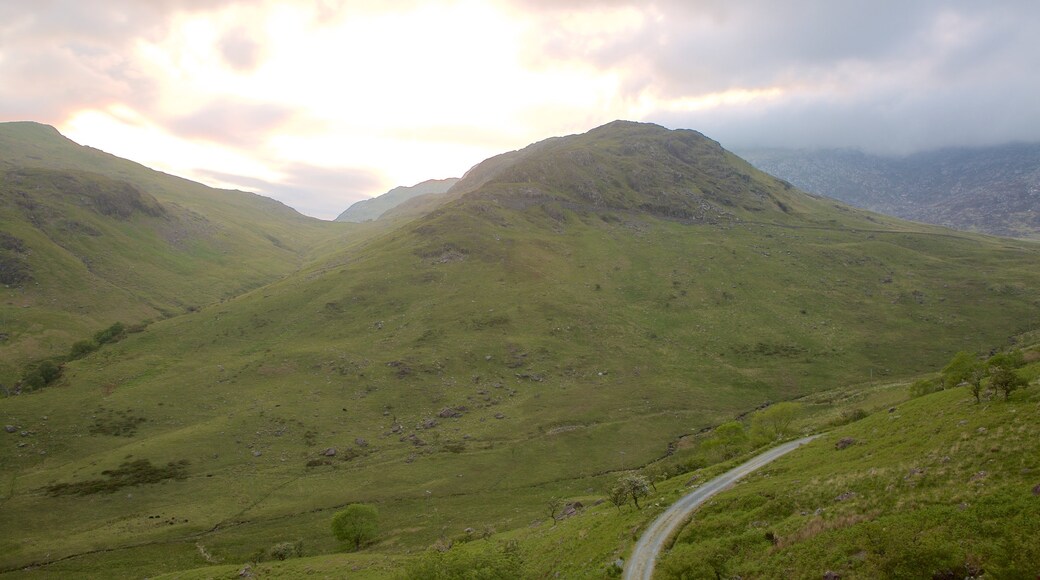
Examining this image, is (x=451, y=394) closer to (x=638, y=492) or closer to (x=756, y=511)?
(x=638, y=492)

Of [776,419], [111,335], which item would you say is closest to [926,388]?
[776,419]

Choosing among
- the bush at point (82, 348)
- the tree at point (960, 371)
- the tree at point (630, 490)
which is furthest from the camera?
the bush at point (82, 348)

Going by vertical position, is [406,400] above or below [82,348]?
below

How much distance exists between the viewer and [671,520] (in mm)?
44688

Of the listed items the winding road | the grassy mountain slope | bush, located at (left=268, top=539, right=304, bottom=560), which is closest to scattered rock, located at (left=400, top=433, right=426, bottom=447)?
bush, located at (left=268, top=539, right=304, bottom=560)

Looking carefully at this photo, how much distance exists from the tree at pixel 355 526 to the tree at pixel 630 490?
46122 mm

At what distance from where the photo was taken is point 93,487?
98.9 meters

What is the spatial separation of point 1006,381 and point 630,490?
33169 millimetres

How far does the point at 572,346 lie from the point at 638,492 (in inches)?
4418

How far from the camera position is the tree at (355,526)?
78.8 meters

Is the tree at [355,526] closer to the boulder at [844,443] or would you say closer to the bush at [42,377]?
the boulder at [844,443]

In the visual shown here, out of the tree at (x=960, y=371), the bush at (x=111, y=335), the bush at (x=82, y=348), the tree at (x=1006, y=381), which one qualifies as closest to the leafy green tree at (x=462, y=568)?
the tree at (x=1006, y=381)

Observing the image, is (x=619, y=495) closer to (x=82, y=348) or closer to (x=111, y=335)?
(x=82, y=348)

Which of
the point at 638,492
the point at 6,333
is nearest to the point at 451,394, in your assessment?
the point at 638,492
